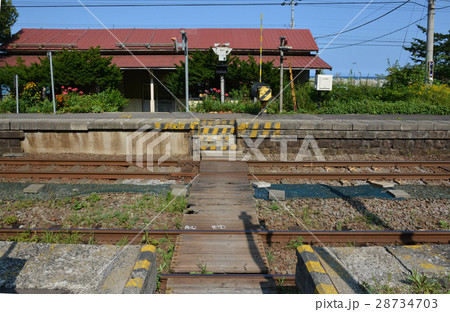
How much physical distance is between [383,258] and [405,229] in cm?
150

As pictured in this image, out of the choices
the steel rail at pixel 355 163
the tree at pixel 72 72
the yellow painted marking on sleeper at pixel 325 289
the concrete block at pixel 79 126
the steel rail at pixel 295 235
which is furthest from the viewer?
the tree at pixel 72 72

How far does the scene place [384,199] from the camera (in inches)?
275

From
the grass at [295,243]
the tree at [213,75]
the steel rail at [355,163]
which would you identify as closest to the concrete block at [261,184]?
the steel rail at [355,163]

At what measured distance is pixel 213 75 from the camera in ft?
56.2

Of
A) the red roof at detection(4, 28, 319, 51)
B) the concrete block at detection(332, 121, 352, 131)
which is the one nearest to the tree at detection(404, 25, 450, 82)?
the red roof at detection(4, 28, 319, 51)

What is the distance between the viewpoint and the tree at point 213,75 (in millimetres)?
16734

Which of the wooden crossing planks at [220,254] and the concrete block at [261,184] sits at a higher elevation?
the concrete block at [261,184]

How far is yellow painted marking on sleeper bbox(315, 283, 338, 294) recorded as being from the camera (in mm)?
3213

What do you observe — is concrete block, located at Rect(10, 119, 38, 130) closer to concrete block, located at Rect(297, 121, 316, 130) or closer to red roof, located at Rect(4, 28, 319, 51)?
concrete block, located at Rect(297, 121, 316, 130)

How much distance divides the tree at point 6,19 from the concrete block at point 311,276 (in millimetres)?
25505

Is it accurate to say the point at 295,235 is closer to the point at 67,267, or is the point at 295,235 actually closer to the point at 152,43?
the point at 67,267

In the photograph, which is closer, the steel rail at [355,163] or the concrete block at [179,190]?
the concrete block at [179,190]

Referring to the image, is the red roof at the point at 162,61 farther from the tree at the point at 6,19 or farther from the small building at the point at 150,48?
the tree at the point at 6,19

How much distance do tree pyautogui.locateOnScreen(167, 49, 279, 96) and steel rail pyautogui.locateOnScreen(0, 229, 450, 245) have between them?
38.3 feet
